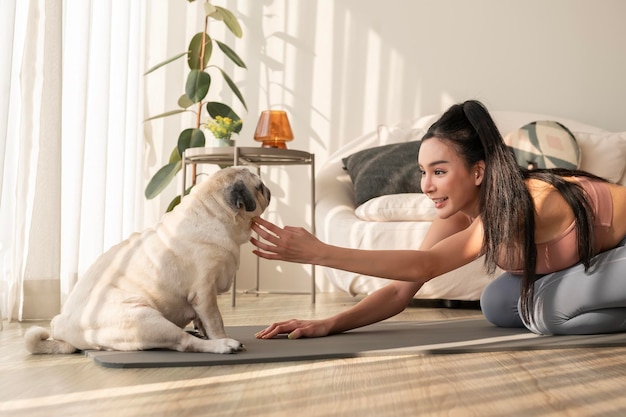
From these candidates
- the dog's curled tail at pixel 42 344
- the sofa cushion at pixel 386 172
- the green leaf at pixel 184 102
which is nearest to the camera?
the dog's curled tail at pixel 42 344

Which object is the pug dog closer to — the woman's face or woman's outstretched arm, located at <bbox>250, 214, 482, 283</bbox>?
woman's outstretched arm, located at <bbox>250, 214, 482, 283</bbox>

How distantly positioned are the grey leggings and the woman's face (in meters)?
0.47

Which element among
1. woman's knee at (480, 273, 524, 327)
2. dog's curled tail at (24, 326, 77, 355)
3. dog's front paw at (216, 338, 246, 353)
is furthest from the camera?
woman's knee at (480, 273, 524, 327)

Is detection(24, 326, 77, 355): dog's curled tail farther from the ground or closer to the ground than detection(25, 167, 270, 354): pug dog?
closer to the ground

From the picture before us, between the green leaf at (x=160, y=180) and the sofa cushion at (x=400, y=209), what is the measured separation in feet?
4.39

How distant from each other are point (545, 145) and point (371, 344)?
8.34ft

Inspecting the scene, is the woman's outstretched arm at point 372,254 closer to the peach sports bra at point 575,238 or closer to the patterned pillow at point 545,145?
the peach sports bra at point 575,238

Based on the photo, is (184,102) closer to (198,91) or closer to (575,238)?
(198,91)

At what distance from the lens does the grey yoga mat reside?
6.45 feet

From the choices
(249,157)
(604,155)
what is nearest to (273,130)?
(249,157)

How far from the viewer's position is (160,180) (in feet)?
15.3

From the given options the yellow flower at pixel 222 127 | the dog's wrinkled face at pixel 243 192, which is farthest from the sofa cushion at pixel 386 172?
the dog's wrinkled face at pixel 243 192

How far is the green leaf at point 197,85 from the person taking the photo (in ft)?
15.4

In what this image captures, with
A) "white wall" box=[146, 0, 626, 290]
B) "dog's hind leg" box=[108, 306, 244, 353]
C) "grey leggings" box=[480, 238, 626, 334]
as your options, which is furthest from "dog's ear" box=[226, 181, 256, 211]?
"white wall" box=[146, 0, 626, 290]
